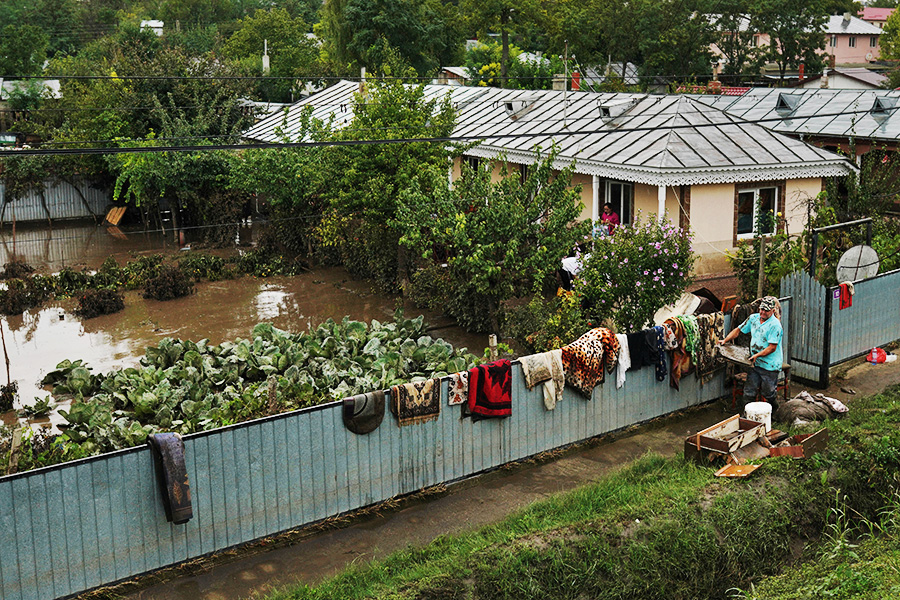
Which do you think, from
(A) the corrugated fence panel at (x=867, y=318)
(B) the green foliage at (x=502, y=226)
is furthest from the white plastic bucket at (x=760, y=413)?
(B) the green foliage at (x=502, y=226)

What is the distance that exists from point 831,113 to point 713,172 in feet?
36.5

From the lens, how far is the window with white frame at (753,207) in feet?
64.3

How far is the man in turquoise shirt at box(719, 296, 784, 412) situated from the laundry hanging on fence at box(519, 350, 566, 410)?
112 inches

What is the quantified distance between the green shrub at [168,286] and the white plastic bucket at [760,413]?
1588cm

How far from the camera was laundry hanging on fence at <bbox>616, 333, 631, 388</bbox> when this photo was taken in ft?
38.9

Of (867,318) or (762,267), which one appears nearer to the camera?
(762,267)

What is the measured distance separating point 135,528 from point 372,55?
156ft

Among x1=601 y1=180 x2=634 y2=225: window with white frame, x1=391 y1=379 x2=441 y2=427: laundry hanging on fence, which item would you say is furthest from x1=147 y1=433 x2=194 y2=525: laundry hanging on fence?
x1=601 y1=180 x2=634 y2=225: window with white frame

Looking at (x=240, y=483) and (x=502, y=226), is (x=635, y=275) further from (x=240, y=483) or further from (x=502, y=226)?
(x=240, y=483)

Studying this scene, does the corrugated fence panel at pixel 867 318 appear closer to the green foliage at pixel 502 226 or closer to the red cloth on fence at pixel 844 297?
the red cloth on fence at pixel 844 297

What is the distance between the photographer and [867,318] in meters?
14.8

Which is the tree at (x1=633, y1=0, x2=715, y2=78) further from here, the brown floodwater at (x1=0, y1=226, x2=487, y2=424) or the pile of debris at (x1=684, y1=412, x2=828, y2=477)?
the pile of debris at (x1=684, y1=412, x2=828, y2=477)

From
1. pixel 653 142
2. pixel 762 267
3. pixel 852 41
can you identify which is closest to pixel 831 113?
pixel 653 142

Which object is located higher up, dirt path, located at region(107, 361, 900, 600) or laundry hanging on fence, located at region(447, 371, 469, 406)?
laundry hanging on fence, located at region(447, 371, 469, 406)
